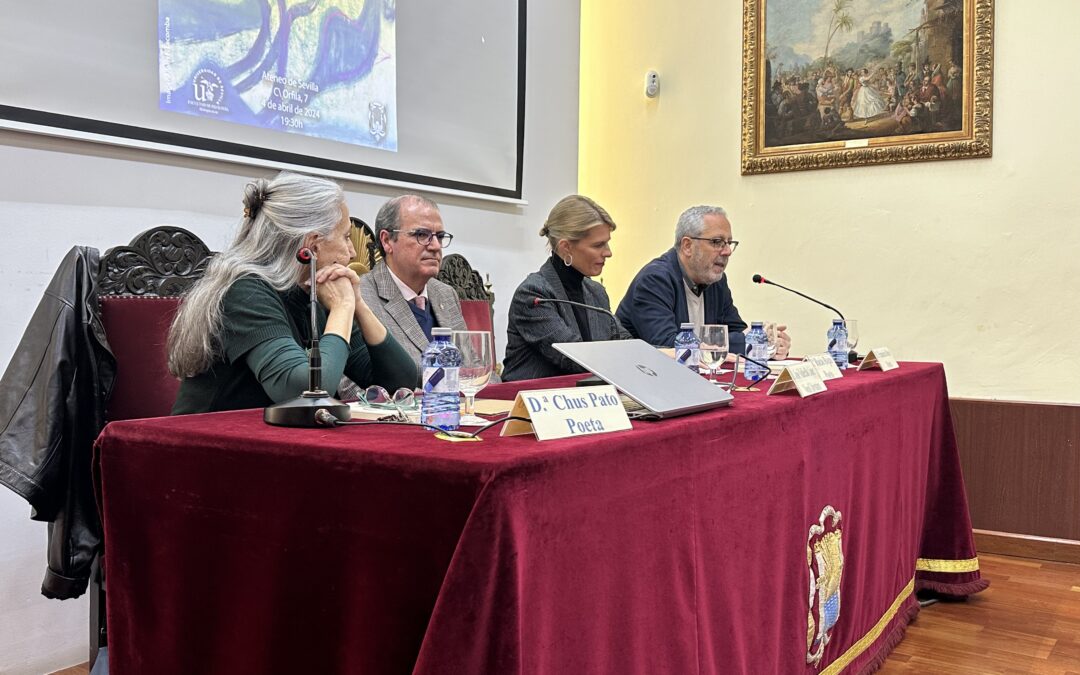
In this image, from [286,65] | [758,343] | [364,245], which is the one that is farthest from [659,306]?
[286,65]

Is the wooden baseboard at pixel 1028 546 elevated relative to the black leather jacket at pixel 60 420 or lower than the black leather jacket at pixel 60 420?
lower

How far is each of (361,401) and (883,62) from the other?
3.14 m

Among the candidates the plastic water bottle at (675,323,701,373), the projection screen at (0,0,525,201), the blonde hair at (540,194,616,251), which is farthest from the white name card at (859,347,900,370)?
the projection screen at (0,0,525,201)

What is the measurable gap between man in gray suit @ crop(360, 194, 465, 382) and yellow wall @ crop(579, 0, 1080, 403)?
209cm

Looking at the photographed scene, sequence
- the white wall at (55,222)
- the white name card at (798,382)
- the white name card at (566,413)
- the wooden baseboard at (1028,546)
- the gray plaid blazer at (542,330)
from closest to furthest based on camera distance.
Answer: the white name card at (566,413) → the white name card at (798,382) → the white wall at (55,222) → the gray plaid blazer at (542,330) → the wooden baseboard at (1028,546)

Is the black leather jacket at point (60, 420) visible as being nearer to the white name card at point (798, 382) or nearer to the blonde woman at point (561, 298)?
the blonde woman at point (561, 298)

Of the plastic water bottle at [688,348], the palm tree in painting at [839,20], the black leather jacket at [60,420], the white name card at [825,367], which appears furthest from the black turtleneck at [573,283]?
the palm tree in painting at [839,20]

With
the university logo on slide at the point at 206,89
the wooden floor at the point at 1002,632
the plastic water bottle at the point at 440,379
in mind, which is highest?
the university logo on slide at the point at 206,89

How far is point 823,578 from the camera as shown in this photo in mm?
1751

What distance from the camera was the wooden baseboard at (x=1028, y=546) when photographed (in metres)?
3.41

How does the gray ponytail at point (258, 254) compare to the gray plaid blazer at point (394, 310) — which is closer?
the gray ponytail at point (258, 254)

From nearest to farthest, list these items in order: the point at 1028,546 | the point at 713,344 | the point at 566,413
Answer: the point at 566,413
the point at 713,344
the point at 1028,546

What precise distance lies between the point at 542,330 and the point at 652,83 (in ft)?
7.79

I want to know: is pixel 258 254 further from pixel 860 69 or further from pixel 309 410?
pixel 860 69
